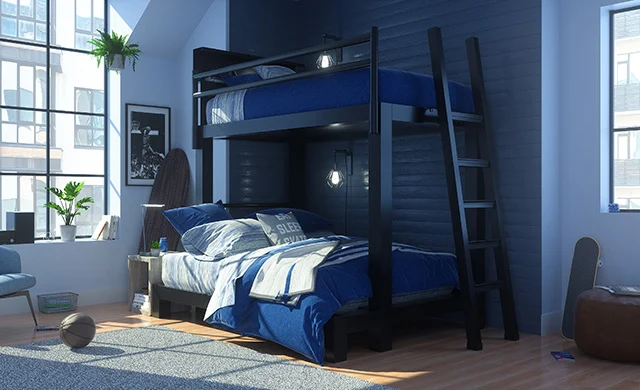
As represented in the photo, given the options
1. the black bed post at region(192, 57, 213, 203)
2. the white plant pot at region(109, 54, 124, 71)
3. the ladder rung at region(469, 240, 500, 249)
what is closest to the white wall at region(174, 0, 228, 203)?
the black bed post at region(192, 57, 213, 203)

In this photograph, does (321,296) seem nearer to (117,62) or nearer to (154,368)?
(154,368)

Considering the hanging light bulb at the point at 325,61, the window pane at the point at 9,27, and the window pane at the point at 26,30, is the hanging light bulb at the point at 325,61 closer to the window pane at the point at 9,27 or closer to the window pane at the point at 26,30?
the window pane at the point at 26,30

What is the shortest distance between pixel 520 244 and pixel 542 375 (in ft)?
4.61

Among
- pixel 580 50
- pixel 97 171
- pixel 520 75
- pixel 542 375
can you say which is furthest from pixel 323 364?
pixel 97 171

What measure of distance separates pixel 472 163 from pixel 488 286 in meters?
0.85

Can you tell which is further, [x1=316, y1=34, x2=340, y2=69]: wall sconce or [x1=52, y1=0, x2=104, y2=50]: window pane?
[x1=52, y1=0, x2=104, y2=50]: window pane

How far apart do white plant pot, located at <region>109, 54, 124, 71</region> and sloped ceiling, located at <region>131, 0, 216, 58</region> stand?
297 millimetres

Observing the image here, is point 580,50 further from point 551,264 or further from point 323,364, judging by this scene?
point 323,364

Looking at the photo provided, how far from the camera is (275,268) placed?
4.47 m

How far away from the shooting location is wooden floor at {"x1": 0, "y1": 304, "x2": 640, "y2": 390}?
378cm

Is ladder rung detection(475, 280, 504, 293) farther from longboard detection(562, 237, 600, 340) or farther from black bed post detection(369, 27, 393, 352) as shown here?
black bed post detection(369, 27, 393, 352)

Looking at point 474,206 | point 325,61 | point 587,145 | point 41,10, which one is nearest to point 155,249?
point 325,61

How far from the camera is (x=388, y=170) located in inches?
177

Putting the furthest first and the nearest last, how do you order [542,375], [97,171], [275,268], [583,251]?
1. [97,171]
2. [583,251]
3. [275,268]
4. [542,375]
